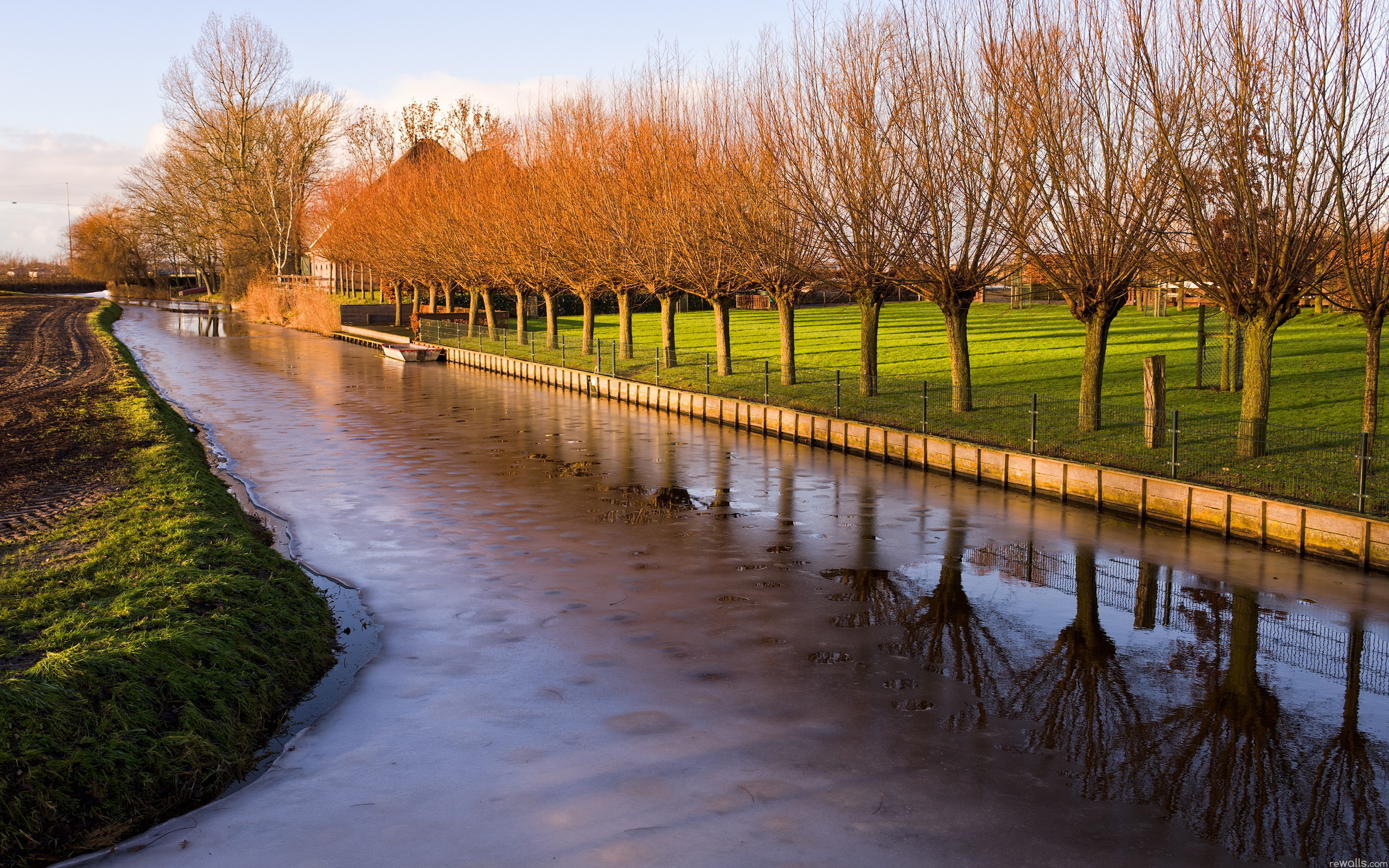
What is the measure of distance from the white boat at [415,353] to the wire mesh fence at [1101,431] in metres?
18.2

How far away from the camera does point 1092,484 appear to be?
17.0 m

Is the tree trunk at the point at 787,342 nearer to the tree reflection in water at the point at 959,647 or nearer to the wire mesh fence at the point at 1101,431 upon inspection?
the wire mesh fence at the point at 1101,431

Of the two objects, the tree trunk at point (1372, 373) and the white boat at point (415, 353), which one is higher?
the tree trunk at point (1372, 373)

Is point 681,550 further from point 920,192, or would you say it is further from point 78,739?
point 920,192

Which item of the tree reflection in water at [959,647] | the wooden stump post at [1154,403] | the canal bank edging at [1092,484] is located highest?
the wooden stump post at [1154,403]

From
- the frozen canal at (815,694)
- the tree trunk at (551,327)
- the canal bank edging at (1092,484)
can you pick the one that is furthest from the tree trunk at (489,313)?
the frozen canal at (815,694)

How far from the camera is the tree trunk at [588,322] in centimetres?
4028

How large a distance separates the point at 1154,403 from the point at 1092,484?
9.21ft

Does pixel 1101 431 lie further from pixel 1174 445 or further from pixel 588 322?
pixel 588 322

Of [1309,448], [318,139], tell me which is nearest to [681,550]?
[1309,448]

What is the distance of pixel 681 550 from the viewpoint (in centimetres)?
1448

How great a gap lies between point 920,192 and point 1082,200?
4.25m

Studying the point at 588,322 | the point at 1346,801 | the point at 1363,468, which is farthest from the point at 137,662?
the point at 588,322

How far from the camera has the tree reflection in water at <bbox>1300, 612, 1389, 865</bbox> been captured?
6789 millimetres
